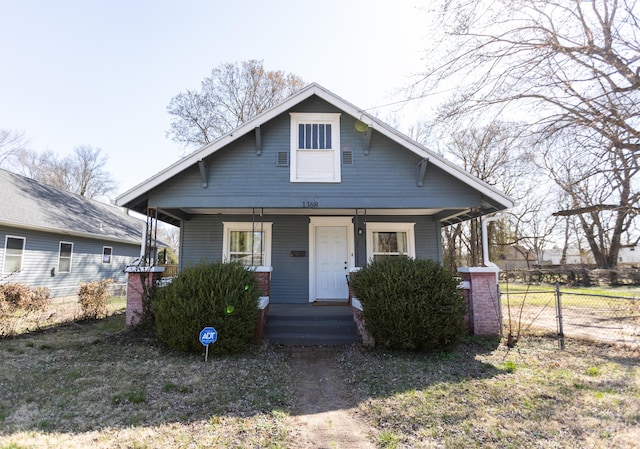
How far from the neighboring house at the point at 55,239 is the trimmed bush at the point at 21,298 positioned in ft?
10.0

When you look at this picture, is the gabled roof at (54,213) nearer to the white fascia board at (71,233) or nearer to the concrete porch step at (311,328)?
the white fascia board at (71,233)

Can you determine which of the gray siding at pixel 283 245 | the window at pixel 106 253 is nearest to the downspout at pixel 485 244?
the gray siding at pixel 283 245

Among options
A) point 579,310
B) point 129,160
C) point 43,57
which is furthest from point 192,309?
point 129,160

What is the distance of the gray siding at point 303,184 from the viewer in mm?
7832

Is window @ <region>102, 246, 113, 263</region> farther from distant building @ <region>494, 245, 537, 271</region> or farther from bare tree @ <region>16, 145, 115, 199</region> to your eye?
distant building @ <region>494, 245, 537, 271</region>

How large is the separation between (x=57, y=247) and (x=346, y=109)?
1364 centimetres

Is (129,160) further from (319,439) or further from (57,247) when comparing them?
(319,439)

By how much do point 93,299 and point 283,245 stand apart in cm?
536

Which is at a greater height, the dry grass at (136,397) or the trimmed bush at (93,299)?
the trimmed bush at (93,299)

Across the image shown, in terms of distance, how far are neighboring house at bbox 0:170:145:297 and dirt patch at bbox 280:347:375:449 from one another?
9542mm

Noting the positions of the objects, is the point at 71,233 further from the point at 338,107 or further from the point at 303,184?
the point at 338,107

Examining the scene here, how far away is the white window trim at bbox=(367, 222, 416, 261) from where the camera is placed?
9648 mm

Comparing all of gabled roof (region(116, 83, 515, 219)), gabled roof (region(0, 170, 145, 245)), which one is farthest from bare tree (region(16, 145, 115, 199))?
gabled roof (region(116, 83, 515, 219))

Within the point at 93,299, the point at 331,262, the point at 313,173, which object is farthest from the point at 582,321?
the point at 93,299
